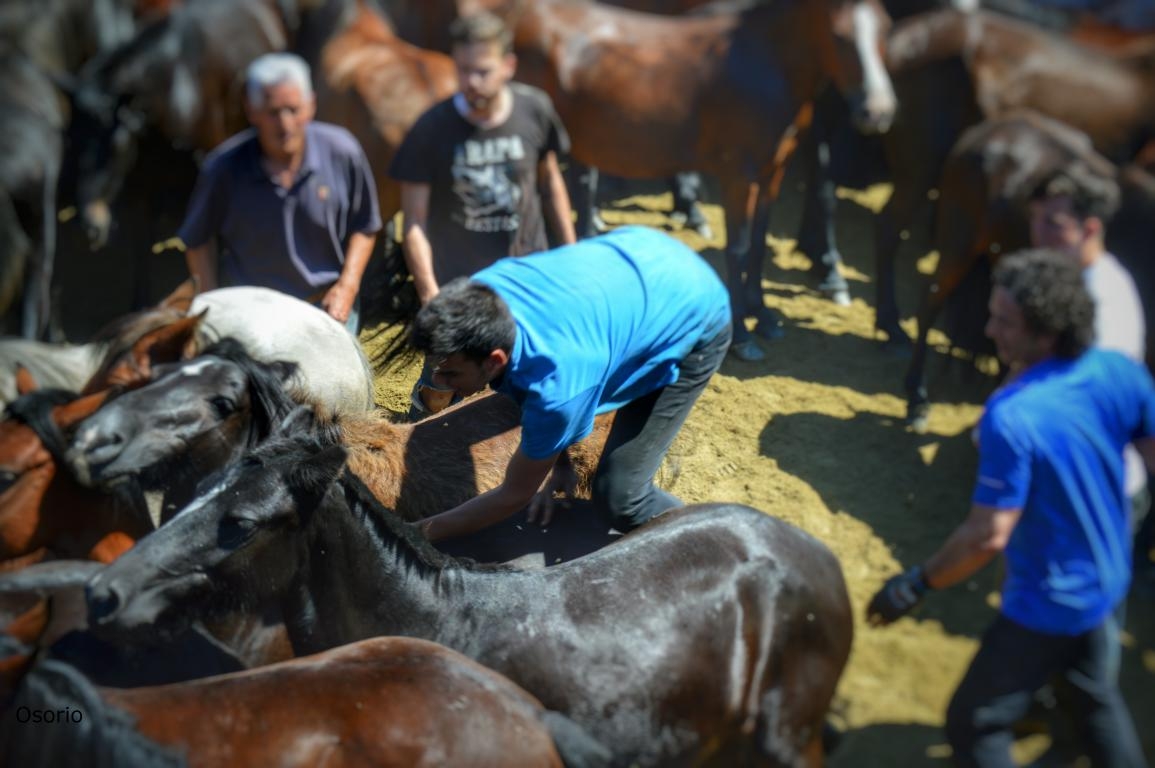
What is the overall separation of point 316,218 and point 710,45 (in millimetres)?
2641

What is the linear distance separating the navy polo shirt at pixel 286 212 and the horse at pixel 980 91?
2393mm

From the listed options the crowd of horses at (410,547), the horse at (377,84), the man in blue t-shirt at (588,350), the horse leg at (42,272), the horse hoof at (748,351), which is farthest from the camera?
the horse at (377,84)

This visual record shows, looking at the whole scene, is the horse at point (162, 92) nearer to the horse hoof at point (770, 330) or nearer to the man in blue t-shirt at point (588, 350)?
the horse hoof at point (770, 330)

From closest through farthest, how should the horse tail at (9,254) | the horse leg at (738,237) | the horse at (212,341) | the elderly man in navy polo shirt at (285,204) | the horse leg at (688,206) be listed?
the horse at (212,341) → the elderly man in navy polo shirt at (285,204) → the horse tail at (9,254) → the horse leg at (738,237) → the horse leg at (688,206)

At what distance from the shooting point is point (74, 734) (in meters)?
2.08

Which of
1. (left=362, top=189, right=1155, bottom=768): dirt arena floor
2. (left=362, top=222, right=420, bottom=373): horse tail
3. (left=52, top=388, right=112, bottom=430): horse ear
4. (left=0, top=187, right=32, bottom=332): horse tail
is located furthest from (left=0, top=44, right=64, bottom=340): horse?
(left=52, top=388, right=112, bottom=430): horse ear

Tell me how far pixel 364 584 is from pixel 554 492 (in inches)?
37.5

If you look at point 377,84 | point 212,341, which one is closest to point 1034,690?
point 212,341

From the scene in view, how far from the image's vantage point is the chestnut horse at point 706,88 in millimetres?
5629

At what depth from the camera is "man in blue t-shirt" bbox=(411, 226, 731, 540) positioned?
2.85 metres

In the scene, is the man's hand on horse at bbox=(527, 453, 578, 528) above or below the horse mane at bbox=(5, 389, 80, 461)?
below

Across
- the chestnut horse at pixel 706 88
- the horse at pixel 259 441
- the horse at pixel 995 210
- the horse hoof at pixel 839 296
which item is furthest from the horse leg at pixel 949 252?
the horse hoof at pixel 839 296

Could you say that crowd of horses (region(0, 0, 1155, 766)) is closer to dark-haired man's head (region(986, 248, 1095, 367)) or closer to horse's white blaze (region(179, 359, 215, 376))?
horse's white blaze (region(179, 359, 215, 376))

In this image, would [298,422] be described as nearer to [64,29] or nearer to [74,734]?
[74,734]
